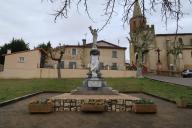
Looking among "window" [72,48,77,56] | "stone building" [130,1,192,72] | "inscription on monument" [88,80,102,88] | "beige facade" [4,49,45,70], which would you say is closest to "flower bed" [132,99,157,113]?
"inscription on monument" [88,80,102,88]

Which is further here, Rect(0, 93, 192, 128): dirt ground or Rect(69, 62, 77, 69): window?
Rect(69, 62, 77, 69): window

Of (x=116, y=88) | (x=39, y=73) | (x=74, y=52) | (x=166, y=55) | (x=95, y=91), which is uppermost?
(x=74, y=52)

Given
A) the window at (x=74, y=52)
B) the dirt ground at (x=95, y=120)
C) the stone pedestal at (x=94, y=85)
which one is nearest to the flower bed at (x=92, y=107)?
the dirt ground at (x=95, y=120)

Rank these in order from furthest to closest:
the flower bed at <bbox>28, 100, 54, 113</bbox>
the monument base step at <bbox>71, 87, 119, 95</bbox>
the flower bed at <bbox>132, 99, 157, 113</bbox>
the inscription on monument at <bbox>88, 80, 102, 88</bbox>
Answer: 1. the inscription on monument at <bbox>88, 80, 102, 88</bbox>
2. the monument base step at <bbox>71, 87, 119, 95</bbox>
3. the flower bed at <bbox>132, 99, 157, 113</bbox>
4. the flower bed at <bbox>28, 100, 54, 113</bbox>

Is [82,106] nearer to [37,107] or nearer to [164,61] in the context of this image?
[37,107]

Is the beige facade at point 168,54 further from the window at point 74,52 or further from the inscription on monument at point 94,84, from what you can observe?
the inscription on monument at point 94,84

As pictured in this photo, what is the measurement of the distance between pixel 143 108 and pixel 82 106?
2.55m

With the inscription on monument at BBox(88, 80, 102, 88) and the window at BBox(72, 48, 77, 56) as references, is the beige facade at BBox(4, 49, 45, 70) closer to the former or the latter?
the window at BBox(72, 48, 77, 56)

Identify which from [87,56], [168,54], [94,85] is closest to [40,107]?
[94,85]

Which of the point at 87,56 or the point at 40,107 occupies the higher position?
the point at 87,56

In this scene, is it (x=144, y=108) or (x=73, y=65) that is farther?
(x=73, y=65)

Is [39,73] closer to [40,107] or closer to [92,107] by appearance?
[40,107]

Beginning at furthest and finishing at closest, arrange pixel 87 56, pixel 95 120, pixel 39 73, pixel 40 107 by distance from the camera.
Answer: pixel 87 56 < pixel 39 73 < pixel 40 107 < pixel 95 120

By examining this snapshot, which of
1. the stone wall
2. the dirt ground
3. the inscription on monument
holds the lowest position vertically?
the dirt ground
